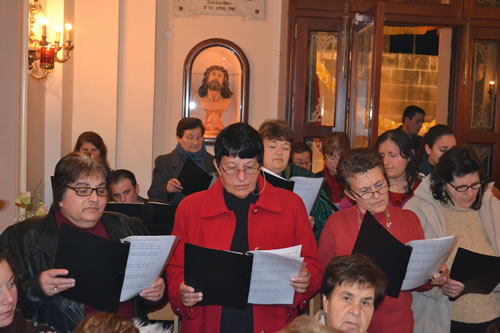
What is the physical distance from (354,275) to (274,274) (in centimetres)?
34

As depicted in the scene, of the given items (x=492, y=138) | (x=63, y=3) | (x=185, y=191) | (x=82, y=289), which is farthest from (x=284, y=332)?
(x=492, y=138)

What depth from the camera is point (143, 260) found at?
2.50 metres

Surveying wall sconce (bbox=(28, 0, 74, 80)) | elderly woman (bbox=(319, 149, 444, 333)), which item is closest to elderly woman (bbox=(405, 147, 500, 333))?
elderly woman (bbox=(319, 149, 444, 333))

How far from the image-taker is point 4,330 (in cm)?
223

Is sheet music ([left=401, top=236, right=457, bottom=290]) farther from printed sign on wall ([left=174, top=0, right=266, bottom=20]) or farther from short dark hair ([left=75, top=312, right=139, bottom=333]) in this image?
printed sign on wall ([left=174, top=0, right=266, bottom=20])

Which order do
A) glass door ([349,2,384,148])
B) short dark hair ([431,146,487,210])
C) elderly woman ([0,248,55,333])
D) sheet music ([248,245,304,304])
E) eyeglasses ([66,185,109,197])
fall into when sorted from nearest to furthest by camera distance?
elderly woman ([0,248,55,333])
sheet music ([248,245,304,304])
eyeglasses ([66,185,109,197])
short dark hair ([431,146,487,210])
glass door ([349,2,384,148])

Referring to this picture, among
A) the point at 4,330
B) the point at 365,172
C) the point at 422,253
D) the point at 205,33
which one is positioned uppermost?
the point at 205,33

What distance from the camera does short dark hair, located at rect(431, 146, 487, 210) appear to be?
131 inches

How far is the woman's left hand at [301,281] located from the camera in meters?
2.69

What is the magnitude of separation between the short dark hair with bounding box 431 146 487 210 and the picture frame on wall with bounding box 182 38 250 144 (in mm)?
4221

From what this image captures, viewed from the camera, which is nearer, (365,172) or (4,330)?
(4,330)

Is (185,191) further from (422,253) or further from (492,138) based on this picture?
(492,138)

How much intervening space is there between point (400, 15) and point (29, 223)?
234 inches

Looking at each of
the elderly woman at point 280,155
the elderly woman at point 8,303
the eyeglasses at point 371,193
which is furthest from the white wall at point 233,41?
the elderly woman at point 8,303
